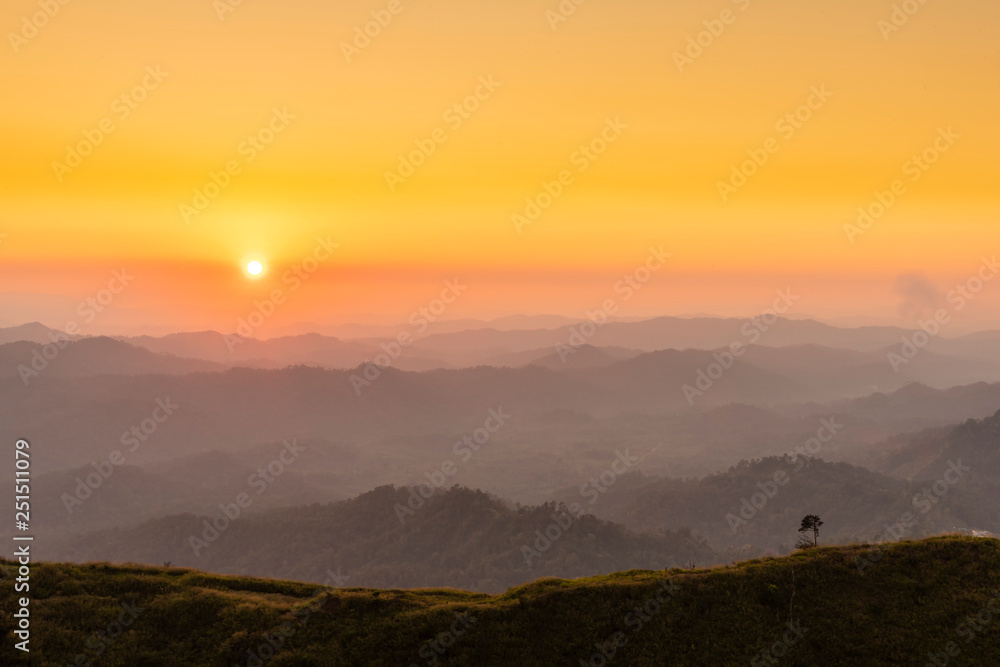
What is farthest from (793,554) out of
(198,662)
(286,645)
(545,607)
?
(198,662)

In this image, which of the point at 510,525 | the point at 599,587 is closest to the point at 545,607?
the point at 599,587

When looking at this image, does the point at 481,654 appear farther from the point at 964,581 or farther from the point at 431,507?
the point at 431,507

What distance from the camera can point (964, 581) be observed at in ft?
116

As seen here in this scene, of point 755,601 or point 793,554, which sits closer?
point 755,601

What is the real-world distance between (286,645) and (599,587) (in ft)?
58.0

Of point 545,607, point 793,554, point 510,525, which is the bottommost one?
point 545,607

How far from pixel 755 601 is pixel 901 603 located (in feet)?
26.1

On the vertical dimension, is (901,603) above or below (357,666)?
above

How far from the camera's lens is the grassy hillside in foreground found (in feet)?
104

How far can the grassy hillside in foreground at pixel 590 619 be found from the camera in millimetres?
31703

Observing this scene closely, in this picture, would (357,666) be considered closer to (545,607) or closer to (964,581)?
(545,607)

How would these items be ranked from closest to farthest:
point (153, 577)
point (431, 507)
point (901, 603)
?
point (901, 603)
point (153, 577)
point (431, 507)

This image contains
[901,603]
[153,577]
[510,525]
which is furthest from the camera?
[510,525]

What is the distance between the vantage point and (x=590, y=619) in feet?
111
